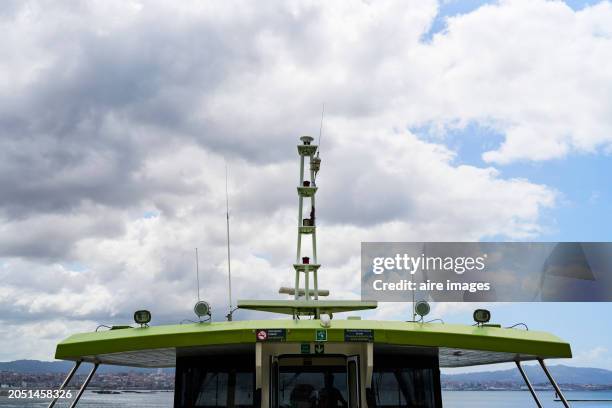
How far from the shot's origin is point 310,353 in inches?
405

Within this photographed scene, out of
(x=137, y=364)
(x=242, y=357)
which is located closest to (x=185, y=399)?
(x=242, y=357)

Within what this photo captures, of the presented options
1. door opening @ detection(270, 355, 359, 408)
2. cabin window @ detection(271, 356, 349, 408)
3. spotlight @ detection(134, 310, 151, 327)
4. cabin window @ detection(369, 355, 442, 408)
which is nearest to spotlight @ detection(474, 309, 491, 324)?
cabin window @ detection(369, 355, 442, 408)

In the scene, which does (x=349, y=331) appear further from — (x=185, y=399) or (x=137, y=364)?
(x=137, y=364)

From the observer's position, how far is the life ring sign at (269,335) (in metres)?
9.52

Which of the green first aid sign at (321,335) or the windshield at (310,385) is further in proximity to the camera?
the windshield at (310,385)

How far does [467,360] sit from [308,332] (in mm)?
4016

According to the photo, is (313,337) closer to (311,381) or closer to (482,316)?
(311,381)

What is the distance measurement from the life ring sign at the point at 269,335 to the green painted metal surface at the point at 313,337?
0.06m

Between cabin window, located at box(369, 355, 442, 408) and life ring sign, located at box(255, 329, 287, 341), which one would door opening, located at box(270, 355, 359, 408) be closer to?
cabin window, located at box(369, 355, 442, 408)

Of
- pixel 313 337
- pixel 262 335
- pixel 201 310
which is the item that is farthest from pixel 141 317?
pixel 313 337

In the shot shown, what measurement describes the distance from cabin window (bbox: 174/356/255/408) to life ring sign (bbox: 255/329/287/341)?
3.79ft

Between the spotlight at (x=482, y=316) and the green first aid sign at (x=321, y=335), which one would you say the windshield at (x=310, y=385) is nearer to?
the green first aid sign at (x=321, y=335)

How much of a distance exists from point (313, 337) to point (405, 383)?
199 centimetres

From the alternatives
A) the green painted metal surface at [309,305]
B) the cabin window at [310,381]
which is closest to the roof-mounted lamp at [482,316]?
the cabin window at [310,381]
